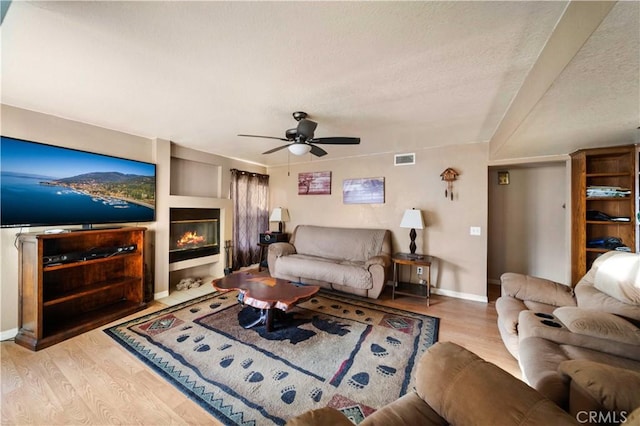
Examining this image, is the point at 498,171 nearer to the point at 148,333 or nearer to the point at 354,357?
the point at 354,357

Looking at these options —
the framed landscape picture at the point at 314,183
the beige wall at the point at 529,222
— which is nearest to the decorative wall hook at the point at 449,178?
the beige wall at the point at 529,222

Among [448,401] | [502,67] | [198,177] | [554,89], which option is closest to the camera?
[448,401]

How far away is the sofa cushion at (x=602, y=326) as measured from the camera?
1369 millimetres

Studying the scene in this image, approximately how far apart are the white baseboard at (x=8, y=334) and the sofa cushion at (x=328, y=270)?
2870 mm

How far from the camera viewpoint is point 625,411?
707 millimetres

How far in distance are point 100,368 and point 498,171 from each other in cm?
546

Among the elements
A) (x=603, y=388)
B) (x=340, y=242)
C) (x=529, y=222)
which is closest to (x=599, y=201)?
(x=529, y=222)

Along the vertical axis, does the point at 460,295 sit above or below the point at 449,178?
below

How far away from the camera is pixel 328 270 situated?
356 centimetres

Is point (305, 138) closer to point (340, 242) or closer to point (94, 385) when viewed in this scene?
point (340, 242)

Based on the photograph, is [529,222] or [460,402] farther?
[529,222]

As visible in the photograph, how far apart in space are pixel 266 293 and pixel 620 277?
2843mm

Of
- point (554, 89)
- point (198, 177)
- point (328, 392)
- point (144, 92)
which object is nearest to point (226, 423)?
point (328, 392)

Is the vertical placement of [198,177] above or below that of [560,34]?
below
